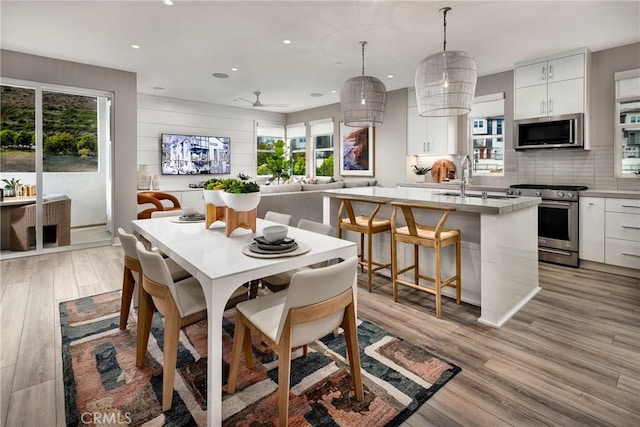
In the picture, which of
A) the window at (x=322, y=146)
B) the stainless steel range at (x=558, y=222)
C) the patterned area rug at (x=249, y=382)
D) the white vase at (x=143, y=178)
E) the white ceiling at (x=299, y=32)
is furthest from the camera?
the window at (x=322, y=146)

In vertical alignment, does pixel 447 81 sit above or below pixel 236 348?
above

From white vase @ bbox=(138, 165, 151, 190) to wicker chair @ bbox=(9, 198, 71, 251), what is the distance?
5.73ft

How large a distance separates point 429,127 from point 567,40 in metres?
2.30

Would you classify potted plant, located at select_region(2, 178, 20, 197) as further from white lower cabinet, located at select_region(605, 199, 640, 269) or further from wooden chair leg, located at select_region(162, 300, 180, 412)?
white lower cabinet, located at select_region(605, 199, 640, 269)

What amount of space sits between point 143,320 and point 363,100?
280 cm

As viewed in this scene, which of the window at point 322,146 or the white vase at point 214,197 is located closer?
the white vase at point 214,197

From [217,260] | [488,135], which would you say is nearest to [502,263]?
[217,260]

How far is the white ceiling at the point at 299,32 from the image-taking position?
320cm

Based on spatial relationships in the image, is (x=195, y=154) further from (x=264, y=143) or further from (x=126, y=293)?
(x=126, y=293)

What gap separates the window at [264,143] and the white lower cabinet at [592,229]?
6521 millimetres

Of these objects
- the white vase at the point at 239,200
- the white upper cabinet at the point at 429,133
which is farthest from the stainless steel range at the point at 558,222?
the white vase at the point at 239,200

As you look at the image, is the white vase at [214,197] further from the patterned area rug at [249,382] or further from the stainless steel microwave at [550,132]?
→ the stainless steel microwave at [550,132]

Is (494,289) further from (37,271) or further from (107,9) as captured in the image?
(37,271)

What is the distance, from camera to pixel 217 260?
1.63m
